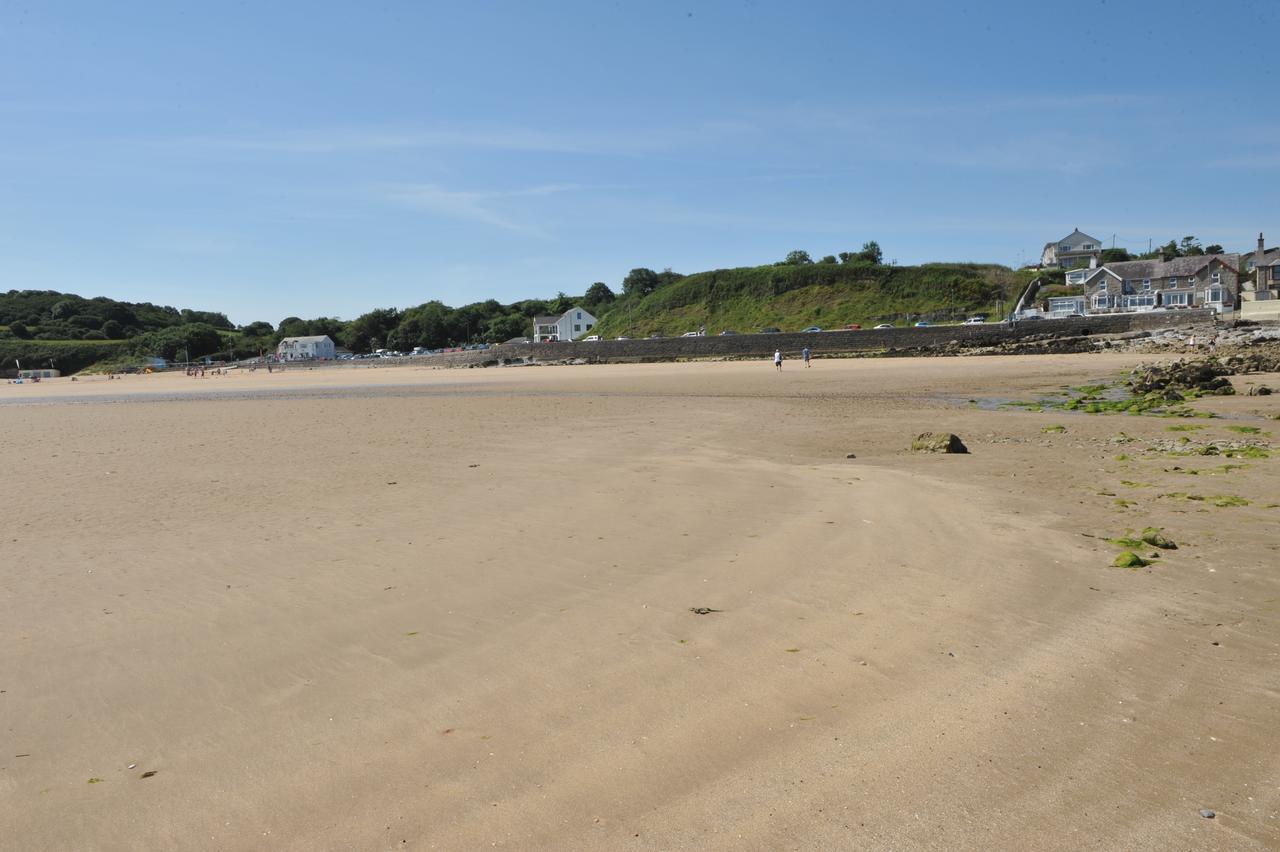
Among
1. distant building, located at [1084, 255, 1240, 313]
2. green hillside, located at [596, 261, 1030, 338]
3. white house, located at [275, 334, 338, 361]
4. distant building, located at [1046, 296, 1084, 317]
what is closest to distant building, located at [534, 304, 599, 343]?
green hillside, located at [596, 261, 1030, 338]

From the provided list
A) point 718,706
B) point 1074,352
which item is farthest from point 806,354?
point 718,706

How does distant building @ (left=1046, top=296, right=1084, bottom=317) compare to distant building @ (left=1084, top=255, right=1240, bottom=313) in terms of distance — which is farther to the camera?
distant building @ (left=1046, top=296, right=1084, bottom=317)

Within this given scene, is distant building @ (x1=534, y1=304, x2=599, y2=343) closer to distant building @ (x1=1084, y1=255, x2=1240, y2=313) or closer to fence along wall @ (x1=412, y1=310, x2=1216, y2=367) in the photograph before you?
fence along wall @ (x1=412, y1=310, x2=1216, y2=367)

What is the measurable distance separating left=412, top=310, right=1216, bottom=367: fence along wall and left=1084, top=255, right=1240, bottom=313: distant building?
72.0ft

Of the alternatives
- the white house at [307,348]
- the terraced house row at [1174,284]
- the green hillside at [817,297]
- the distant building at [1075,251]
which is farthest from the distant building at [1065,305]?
the white house at [307,348]

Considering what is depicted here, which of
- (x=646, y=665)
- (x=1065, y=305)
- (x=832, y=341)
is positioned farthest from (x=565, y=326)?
(x=646, y=665)

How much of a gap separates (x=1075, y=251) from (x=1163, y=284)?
34542 mm

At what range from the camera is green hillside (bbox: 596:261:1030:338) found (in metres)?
79.6

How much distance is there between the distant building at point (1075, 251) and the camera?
102125 millimetres

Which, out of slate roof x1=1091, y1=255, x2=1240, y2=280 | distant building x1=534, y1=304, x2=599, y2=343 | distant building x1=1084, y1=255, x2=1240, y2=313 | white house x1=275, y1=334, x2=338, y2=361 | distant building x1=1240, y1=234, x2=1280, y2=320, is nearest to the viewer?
distant building x1=1240, y1=234, x2=1280, y2=320

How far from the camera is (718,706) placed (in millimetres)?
3688

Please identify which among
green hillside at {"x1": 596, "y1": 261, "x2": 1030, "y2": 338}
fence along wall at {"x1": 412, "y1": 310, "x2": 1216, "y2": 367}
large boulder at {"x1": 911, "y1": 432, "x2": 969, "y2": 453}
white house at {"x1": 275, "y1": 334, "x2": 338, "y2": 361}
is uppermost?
green hillside at {"x1": 596, "y1": 261, "x2": 1030, "y2": 338}

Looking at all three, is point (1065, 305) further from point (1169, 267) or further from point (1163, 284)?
point (1169, 267)

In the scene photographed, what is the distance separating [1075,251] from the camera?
103 m
